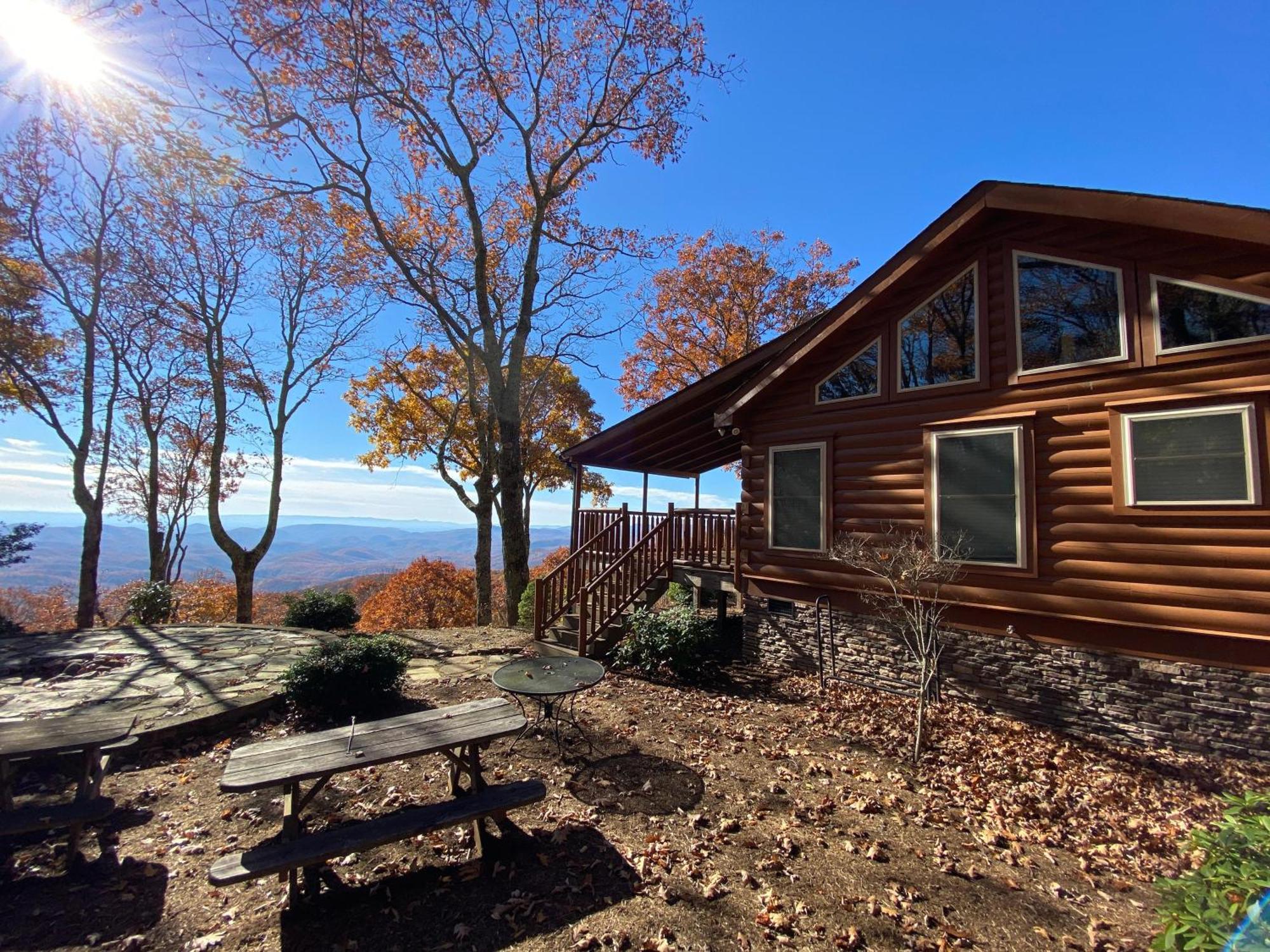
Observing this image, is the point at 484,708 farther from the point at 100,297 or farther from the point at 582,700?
the point at 100,297

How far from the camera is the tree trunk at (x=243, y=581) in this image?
50.7ft

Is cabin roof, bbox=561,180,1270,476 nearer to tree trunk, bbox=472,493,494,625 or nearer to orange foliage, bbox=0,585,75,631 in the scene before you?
tree trunk, bbox=472,493,494,625

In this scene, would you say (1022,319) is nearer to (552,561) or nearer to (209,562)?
(552,561)

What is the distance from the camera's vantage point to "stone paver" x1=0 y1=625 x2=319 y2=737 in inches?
237

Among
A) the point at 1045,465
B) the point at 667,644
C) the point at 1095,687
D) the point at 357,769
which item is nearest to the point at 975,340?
the point at 1045,465

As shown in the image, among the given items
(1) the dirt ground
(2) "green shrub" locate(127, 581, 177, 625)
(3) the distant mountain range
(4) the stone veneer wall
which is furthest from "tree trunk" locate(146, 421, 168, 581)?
(4) the stone veneer wall

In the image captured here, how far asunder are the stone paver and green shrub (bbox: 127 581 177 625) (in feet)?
6.70

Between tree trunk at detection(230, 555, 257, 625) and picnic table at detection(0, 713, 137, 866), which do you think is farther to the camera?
tree trunk at detection(230, 555, 257, 625)

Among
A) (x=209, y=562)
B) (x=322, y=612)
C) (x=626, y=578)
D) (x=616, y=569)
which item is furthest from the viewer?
(x=209, y=562)

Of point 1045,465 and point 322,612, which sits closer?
point 1045,465

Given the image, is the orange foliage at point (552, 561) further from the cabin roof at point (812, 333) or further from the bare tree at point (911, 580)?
the bare tree at point (911, 580)

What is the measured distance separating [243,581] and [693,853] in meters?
16.6

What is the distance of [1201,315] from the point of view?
5531 mm

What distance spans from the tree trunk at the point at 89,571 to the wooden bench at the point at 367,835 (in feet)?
53.3
